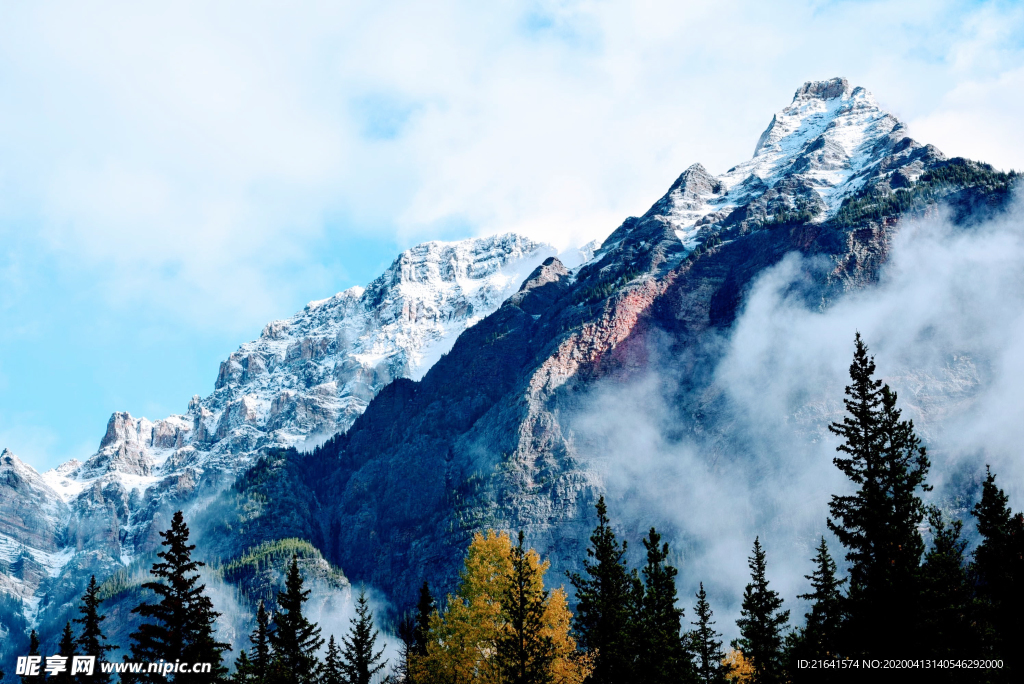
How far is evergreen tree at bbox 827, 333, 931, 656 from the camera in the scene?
1714 inches

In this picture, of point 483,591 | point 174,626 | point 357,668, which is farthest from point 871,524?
point 357,668

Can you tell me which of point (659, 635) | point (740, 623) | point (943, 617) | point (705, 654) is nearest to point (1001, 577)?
point (943, 617)

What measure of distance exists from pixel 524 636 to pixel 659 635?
389 inches

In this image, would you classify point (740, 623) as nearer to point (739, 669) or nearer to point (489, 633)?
point (739, 669)

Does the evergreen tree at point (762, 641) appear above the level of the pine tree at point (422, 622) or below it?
below

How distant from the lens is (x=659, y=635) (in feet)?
189

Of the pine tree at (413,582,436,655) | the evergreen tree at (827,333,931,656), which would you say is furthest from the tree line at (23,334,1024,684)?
the pine tree at (413,582,436,655)

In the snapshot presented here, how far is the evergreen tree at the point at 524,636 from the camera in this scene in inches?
2068

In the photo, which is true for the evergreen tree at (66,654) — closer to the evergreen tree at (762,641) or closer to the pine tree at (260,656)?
the pine tree at (260,656)

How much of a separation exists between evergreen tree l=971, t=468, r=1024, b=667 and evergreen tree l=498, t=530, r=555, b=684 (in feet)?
82.4

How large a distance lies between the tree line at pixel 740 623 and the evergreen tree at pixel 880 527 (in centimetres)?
7

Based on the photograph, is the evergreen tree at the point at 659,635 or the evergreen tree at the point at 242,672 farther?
the evergreen tree at the point at 242,672

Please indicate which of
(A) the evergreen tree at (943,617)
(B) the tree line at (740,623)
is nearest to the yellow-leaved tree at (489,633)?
(B) the tree line at (740,623)

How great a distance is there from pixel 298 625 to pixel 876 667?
1773 inches
